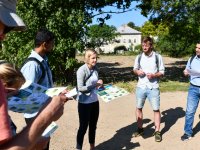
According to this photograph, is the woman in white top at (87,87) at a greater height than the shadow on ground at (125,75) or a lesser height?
greater

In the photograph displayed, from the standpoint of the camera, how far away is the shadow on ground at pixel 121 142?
7.05m

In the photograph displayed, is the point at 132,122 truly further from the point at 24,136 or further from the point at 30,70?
the point at 24,136

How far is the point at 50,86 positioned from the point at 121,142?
9.82ft

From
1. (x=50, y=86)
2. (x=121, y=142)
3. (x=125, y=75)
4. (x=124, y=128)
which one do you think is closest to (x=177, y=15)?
(x=125, y=75)

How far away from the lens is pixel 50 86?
4.77 meters

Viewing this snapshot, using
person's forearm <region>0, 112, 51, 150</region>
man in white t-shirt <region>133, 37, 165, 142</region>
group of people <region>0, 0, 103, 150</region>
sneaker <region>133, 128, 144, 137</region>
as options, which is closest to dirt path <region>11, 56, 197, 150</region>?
sneaker <region>133, 128, 144, 137</region>

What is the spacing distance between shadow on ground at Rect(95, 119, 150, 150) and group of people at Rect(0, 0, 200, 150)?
25 cm

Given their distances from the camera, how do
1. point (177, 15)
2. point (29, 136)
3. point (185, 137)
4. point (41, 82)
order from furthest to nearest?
point (177, 15) → point (185, 137) → point (41, 82) → point (29, 136)

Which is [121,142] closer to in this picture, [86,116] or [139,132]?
[139,132]

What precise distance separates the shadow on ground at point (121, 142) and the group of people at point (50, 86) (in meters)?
0.25

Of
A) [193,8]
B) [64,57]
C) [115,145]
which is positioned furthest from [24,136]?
A: [193,8]

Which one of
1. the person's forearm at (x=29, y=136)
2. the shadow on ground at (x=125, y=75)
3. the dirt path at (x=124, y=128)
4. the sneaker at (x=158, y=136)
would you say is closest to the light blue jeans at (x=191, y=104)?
the dirt path at (x=124, y=128)

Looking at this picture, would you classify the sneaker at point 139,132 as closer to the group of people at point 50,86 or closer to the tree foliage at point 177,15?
the group of people at point 50,86

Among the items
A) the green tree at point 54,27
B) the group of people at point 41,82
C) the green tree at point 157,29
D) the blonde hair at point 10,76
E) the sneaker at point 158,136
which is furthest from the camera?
the green tree at point 157,29
